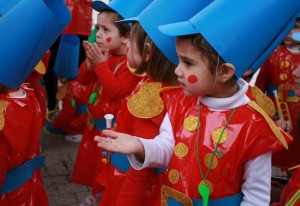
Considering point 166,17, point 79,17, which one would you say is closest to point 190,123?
point 166,17

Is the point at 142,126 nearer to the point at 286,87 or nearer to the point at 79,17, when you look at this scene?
the point at 286,87

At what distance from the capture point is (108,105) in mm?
2656

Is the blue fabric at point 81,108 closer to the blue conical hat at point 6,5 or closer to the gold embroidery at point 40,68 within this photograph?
the gold embroidery at point 40,68

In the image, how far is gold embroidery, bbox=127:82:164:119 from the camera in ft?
6.05

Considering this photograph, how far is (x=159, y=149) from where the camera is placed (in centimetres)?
159

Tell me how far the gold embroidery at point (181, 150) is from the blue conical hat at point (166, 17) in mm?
396

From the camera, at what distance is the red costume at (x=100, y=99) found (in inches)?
98.0

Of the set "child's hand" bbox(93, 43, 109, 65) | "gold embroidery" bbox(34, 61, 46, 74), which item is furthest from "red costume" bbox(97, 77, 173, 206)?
"gold embroidery" bbox(34, 61, 46, 74)

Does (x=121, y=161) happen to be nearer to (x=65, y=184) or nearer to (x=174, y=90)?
(x=174, y=90)

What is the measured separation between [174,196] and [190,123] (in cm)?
30

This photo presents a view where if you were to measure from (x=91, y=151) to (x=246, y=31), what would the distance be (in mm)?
1787

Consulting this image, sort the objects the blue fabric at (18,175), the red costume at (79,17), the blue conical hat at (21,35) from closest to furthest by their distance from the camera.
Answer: the blue conical hat at (21,35), the blue fabric at (18,175), the red costume at (79,17)

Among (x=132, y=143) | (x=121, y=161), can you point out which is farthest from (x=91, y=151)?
(x=132, y=143)

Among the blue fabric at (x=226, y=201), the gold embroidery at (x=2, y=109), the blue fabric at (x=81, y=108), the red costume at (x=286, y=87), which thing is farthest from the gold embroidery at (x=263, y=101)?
the blue fabric at (x=81, y=108)
